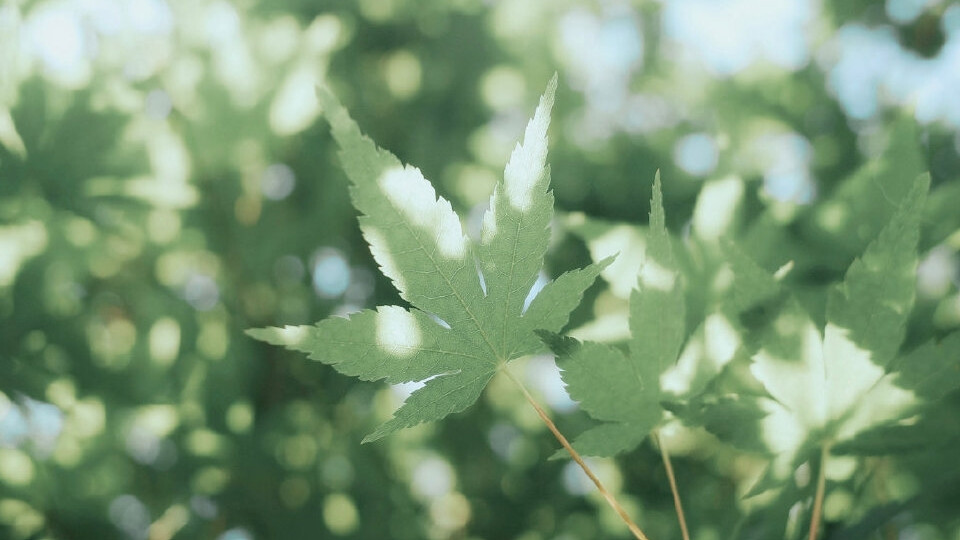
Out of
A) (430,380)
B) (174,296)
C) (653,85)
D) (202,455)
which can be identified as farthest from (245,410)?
(653,85)

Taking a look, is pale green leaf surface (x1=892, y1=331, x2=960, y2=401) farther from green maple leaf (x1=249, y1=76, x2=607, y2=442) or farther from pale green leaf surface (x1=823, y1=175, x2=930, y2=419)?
green maple leaf (x1=249, y1=76, x2=607, y2=442)

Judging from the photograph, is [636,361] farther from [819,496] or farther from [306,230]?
[306,230]

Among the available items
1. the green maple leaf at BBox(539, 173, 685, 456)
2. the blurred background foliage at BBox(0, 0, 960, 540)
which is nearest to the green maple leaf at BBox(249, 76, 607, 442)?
the green maple leaf at BBox(539, 173, 685, 456)

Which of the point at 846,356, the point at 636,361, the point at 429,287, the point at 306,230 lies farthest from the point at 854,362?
the point at 306,230

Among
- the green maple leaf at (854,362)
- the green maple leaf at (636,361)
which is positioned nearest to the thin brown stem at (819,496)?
the green maple leaf at (854,362)

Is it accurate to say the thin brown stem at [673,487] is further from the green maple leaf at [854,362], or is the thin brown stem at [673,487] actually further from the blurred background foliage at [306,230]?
the blurred background foliage at [306,230]

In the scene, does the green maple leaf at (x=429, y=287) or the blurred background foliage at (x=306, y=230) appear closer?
the green maple leaf at (x=429, y=287)
